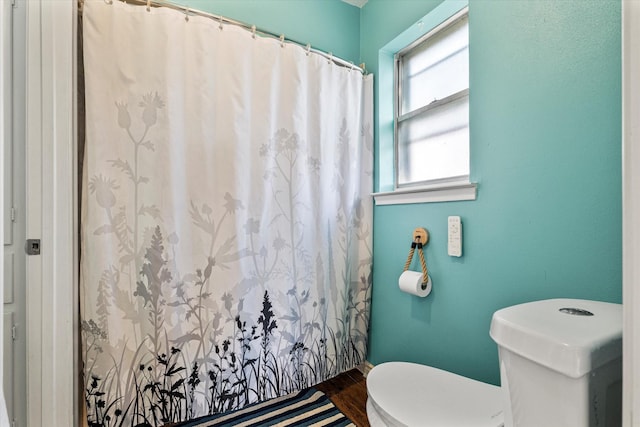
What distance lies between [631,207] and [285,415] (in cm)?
144

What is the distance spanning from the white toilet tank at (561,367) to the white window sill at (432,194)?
1.94ft

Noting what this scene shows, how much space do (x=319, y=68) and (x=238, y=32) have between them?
1.41 feet

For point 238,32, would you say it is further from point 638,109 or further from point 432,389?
point 432,389

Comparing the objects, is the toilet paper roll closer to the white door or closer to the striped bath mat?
the striped bath mat

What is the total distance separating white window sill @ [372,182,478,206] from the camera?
1160 millimetres

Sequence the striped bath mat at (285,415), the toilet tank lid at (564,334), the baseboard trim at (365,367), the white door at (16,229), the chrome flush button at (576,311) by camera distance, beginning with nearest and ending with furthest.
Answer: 1. the toilet tank lid at (564,334)
2. the chrome flush button at (576,311)
3. the white door at (16,229)
4. the striped bath mat at (285,415)
5. the baseboard trim at (365,367)

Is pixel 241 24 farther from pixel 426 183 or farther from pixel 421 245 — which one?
pixel 421 245

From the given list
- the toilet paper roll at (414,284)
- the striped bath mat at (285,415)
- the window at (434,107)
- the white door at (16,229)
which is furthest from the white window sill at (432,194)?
the white door at (16,229)

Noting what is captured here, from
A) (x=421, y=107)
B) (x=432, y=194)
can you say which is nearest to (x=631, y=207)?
(x=432, y=194)

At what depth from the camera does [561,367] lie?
20.5 inches

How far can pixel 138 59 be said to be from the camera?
1.16m

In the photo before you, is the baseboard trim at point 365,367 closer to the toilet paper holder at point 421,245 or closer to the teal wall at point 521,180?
the teal wall at point 521,180

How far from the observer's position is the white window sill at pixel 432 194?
1160 millimetres

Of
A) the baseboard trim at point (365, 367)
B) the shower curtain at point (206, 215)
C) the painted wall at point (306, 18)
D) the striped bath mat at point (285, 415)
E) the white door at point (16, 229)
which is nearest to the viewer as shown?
the white door at point (16, 229)
